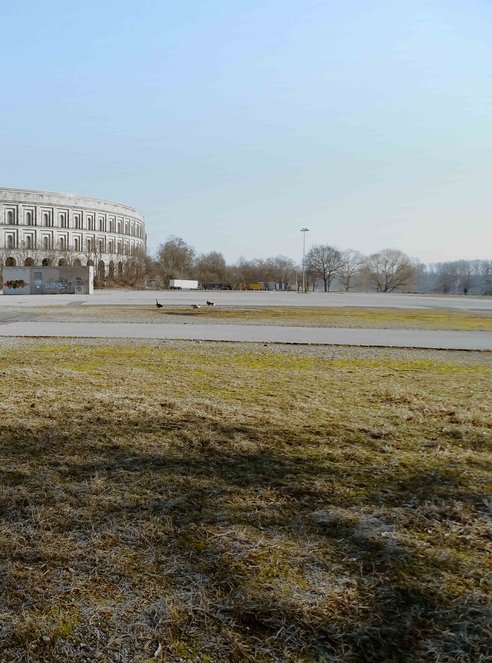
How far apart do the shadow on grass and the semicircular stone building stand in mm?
108490

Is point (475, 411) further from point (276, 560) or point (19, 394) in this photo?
point (19, 394)

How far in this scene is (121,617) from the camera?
2.38 meters

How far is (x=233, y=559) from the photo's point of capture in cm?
288

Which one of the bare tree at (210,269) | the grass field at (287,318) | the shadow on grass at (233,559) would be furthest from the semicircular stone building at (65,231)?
the shadow on grass at (233,559)

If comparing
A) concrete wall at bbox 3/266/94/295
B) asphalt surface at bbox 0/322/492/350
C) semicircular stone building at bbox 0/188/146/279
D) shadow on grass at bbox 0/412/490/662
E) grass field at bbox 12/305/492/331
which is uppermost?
semicircular stone building at bbox 0/188/146/279

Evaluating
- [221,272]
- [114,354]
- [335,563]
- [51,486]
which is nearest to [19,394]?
[51,486]

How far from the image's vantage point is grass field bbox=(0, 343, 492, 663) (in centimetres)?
228

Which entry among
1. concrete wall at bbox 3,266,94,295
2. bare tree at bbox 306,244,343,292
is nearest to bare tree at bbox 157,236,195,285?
bare tree at bbox 306,244,343,292

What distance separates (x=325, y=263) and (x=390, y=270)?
62.0 feet

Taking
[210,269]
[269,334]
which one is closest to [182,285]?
[210,269]

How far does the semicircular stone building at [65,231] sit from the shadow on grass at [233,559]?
356 ft

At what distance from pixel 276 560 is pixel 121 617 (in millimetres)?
885

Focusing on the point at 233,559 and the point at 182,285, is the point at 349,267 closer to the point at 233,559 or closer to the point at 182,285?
the point at 182,285

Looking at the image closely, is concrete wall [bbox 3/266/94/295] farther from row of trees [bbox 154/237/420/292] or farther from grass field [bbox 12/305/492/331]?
row of trees [bbox 154/237/420/292]
